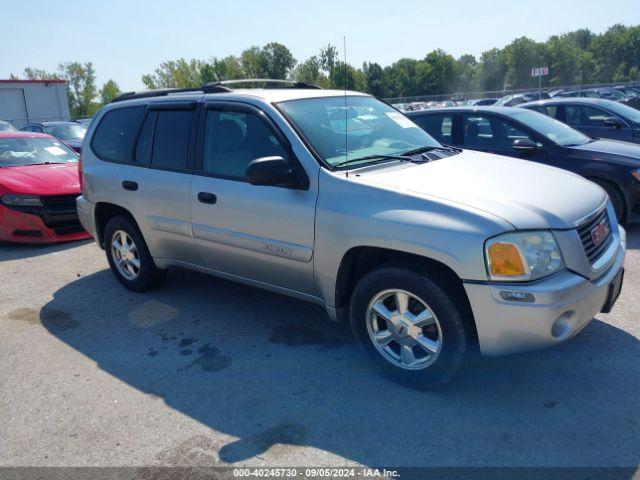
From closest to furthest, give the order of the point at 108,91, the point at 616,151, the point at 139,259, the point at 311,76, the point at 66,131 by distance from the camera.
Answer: the point at 139,259
the point at 616,151
the point at 66,131
the point at 311,76
the point at 108,91

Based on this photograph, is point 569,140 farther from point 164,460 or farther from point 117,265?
point 164,460

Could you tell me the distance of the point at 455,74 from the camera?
103875 mm

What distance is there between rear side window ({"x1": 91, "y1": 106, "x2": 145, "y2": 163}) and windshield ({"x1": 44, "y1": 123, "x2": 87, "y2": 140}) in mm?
10868

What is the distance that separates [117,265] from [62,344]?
4.08 ft

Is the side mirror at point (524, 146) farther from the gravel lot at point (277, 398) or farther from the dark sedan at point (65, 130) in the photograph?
the dark sedan at point (65, 130)

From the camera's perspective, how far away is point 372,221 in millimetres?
3293

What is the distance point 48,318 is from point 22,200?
114 inches

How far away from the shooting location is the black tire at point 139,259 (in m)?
5.08

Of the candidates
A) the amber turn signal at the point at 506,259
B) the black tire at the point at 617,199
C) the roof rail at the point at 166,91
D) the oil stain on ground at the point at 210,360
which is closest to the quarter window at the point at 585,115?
Result: the black tire at the point at 617,199

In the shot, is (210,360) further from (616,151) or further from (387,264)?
(616,151)

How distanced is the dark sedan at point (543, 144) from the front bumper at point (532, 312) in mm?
4015

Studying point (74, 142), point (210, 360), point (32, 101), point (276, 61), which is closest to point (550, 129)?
point (210, 360)

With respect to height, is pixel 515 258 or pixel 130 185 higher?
pixel 130 185

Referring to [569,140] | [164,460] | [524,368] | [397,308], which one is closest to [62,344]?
[164,460]
